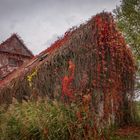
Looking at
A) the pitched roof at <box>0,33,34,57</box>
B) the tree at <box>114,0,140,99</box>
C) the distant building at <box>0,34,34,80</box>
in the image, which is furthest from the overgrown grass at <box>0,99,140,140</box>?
Result: the pitched roof at <box>0,33,34,57</box>

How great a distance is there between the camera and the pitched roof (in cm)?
2897

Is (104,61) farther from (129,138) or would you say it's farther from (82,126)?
(82,126)

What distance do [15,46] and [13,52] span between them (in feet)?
1.70

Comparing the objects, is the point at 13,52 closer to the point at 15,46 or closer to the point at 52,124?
the point at 15,46

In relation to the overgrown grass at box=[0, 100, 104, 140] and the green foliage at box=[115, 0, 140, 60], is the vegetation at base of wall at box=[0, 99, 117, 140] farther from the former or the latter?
the green foliage at box=[115, 0, 140, 60]

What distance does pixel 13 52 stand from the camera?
29.5m

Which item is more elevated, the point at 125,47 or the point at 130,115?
the point at 125,47

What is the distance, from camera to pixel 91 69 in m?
12.8

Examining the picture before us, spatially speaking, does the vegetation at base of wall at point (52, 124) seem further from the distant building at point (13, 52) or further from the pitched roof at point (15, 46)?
the pitched roof at point (15, 46)

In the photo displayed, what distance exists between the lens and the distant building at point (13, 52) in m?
28.8

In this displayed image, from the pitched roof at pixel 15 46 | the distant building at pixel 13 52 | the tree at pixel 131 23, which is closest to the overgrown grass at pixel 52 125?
the tree at pixel 131 23

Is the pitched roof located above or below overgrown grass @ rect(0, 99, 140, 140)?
above

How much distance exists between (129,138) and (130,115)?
2.07m

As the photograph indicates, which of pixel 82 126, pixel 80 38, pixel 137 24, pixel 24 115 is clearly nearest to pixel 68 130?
pixel 82 126
